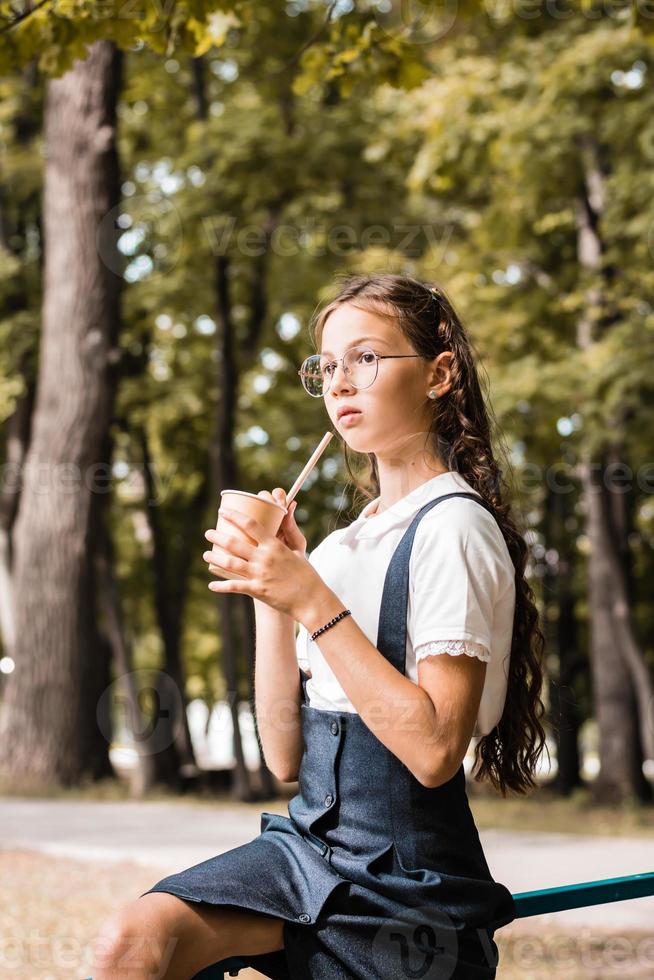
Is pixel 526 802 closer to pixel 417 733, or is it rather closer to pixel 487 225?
pixel 487 225

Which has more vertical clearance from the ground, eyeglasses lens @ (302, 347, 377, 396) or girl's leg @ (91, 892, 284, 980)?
eyeglasses lens @ (302, 347, 377, 396)

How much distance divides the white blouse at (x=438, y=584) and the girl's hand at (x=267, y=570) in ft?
0.38

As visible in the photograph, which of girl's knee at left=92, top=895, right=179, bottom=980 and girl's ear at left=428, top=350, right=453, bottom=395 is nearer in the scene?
girl's knee at left=92, top=895, right=179, bottom=980

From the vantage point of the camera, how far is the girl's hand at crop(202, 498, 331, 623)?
1680 millimetres

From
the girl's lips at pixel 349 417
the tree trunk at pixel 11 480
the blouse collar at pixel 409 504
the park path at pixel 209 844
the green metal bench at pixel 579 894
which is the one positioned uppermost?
the tree trunk at pixel 11 480

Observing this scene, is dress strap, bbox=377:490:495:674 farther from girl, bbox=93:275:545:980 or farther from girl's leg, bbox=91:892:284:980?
girl's leg, bbox=91:892:284:980

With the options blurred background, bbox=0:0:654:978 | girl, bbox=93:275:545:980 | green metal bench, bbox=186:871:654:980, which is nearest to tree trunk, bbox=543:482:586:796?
blurred background, bbox=0:0:654:978

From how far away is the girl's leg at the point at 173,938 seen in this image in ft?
5.08

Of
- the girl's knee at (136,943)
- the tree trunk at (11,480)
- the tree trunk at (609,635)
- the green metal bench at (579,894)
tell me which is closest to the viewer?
the girl's knee at (136,943)

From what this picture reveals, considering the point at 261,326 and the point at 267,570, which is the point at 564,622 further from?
the point at 267,570

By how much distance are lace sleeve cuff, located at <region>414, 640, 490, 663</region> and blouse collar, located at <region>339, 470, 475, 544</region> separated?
245 mm

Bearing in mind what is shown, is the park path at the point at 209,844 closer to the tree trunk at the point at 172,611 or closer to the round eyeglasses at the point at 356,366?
the tree trunk at the point at 172,611

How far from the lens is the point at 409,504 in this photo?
6.18 ft

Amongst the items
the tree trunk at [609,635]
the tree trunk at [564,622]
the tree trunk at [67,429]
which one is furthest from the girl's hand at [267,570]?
the tree trunk at [564,622]
